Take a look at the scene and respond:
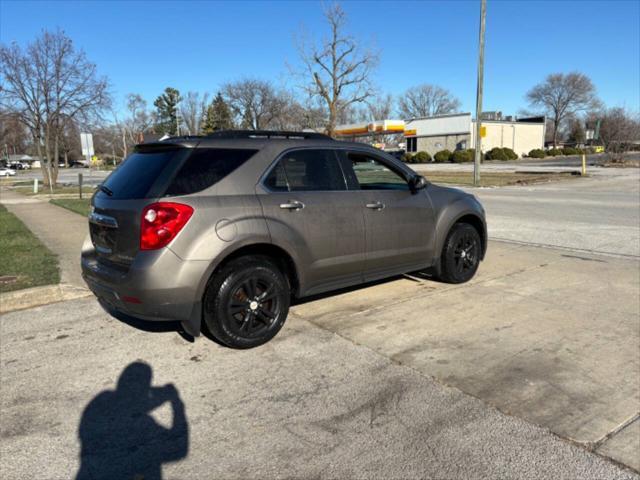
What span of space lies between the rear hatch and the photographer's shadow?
3.24 feet

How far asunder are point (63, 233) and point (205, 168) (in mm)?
7622

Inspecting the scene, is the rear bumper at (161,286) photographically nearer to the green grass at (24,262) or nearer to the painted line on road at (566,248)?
the green grass at (24,262)

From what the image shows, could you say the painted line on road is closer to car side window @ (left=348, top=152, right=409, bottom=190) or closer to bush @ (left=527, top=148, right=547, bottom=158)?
car side window @ (left=348, top=152, right=409, bottom=190)

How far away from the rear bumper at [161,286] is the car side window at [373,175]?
199 cm

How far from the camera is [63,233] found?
10.2 m

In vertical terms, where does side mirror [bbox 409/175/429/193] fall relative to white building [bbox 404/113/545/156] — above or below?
below

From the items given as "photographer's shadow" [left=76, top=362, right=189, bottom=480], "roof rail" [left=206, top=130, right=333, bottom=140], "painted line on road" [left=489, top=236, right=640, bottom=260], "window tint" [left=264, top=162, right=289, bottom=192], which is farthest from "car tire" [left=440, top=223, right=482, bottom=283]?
"photographer's shadow" [left=76, top=362, right=189, bottom=480]

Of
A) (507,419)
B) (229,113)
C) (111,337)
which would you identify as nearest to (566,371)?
(507,419)

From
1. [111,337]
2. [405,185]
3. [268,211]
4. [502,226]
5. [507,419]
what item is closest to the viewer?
[507,419]

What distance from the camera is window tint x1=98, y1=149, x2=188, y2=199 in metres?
3.90

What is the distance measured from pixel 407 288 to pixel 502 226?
19.1 ft

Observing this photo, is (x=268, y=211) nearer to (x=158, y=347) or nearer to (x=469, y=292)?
(x=158, y=347)

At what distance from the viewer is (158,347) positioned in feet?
13.9

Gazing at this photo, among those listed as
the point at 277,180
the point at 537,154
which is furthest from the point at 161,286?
the point at 537,154
